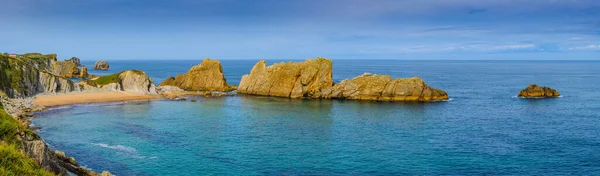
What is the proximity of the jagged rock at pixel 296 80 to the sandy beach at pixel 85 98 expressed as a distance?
29.0 metres

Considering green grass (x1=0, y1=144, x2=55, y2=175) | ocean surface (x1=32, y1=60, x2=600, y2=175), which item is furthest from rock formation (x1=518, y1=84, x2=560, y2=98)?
green grass (x1=0, y1=144, x2=55, y2=175)

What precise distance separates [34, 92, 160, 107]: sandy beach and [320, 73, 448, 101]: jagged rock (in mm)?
48027

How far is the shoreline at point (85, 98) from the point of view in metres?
104

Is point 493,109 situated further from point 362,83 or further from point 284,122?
point 284,122

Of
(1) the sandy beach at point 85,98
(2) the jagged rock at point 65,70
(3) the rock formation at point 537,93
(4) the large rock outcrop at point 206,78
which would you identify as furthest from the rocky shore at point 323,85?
(2) the jagged rock at point 65,70

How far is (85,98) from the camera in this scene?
374 ft

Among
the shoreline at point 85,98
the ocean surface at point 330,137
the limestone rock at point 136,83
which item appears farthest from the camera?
→ the limestone rock at point 136,83

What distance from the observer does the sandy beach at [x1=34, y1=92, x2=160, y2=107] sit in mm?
105062

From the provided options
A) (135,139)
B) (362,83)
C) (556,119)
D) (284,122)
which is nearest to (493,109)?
(556,119)

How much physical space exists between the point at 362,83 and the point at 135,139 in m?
68.2

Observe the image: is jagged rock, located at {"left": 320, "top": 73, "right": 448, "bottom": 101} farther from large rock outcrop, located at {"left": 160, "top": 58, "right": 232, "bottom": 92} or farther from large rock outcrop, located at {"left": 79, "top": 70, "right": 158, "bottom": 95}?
large rock outcrop, located at {"left": 79, "top": 70, "right": 158, "bottom": 95}

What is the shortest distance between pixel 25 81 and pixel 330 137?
78.3 m

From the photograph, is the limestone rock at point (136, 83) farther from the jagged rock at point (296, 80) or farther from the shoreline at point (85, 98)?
the jagged rock at point (296, 80)

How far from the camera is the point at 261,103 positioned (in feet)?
368
